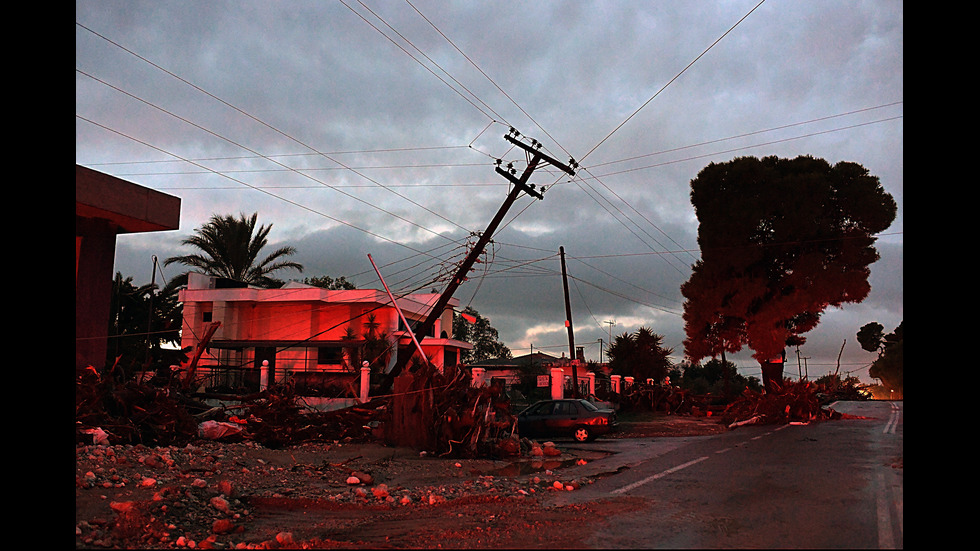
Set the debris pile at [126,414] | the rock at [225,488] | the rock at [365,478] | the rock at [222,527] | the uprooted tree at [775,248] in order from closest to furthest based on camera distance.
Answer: the rock at [222,527]
the rock at [225,488]
the rock at [365,478]
the debris pile at [126,414]
the uprooted tree at [775,248]

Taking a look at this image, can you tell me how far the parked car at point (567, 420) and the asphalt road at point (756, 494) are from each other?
3566 mm

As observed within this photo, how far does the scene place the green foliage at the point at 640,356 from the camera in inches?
1619

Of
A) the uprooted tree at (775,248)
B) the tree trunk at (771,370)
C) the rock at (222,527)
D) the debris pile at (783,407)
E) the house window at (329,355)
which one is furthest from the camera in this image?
the house window at (329,355)

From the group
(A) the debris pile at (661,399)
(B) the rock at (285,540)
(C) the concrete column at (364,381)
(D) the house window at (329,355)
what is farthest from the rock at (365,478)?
(A) the debris pile at (661,399)

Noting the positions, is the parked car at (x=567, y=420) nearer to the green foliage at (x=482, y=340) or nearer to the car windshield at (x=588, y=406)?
the car windshield at (x=588, y=406)

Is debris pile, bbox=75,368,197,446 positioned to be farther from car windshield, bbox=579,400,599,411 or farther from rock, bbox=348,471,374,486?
car windshield, bbox=579,400,599,411

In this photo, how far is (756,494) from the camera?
8984mm

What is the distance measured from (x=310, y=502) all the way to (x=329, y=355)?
1018 inches

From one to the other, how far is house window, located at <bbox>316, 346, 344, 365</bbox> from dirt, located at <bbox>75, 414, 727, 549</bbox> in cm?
2020
